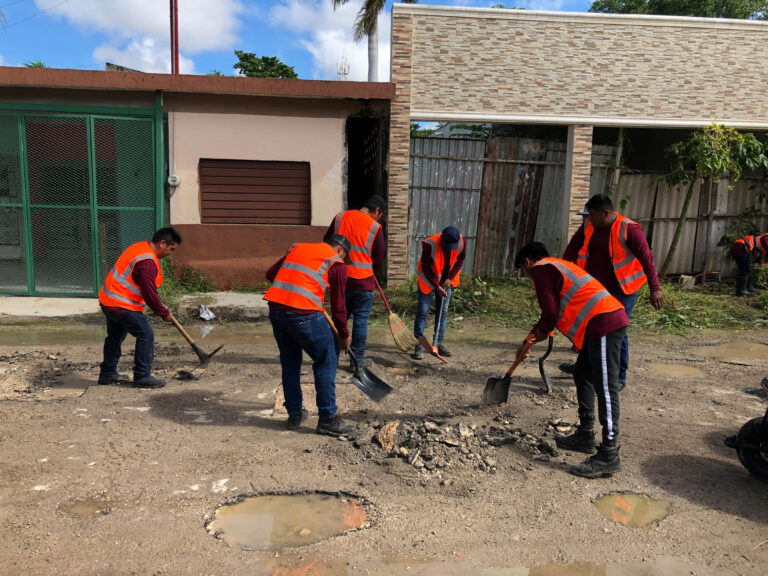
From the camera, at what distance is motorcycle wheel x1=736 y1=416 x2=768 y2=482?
3.84 m

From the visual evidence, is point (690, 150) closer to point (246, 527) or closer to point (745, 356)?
point (745, 356)

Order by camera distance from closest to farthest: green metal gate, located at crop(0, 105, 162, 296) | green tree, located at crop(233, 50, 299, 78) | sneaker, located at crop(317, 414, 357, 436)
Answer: sneaker, located at crop(317, 414, 357, 436), green metal gate, located at crop(0, 105, 162, 296), green tree, located at crop(233, 50, 299, 78)

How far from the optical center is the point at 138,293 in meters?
5.25

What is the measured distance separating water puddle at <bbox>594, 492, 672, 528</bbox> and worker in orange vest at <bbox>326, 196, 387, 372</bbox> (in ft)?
9.28

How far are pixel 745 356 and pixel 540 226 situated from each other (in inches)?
175

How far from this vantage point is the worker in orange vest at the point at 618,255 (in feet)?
17.5

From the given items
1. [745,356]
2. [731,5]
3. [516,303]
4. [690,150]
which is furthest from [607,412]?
[731,5]

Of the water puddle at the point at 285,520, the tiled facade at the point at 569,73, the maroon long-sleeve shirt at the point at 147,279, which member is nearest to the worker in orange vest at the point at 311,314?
the water puddle at the point at 285,520

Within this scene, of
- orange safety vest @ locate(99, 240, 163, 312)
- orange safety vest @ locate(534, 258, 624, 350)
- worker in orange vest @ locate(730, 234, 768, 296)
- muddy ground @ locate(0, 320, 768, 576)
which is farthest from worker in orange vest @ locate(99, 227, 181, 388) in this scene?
worker in orange vest @ locate(730, 234, 768, 296)

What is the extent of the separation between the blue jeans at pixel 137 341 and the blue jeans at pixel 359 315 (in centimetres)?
189

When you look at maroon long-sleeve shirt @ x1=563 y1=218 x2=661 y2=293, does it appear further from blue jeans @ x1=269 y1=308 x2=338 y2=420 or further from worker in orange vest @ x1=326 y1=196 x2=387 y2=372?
blue jeans @ x1=269 y1=308 x2=338 y2=420

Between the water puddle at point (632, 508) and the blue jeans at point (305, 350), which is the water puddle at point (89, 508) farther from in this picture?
the water puddle at point (632, 508)

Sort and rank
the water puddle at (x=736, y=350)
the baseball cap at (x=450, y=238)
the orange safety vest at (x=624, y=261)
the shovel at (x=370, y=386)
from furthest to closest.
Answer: the water puddle at (x=736, y=350) → the baseball cap at (x=450, y=238) → the orange safety vest at (x=624, y=261) → the shovel at (x=370, y=386)

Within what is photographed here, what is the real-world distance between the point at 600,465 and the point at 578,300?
1.10 m
